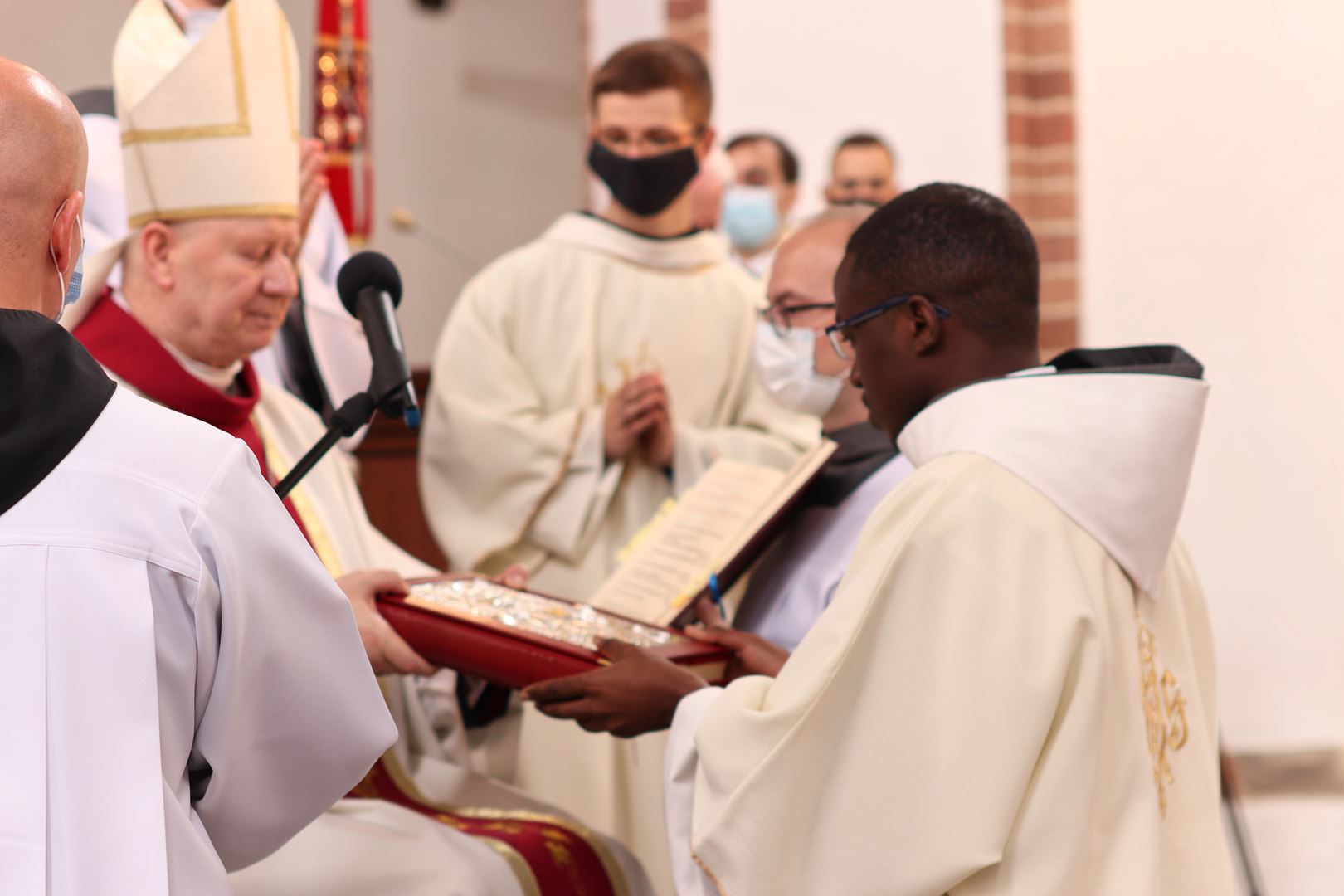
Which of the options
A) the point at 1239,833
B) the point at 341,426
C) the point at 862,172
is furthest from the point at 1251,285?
the point at 341,426

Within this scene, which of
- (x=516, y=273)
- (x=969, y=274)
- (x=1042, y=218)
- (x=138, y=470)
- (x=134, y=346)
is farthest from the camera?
(x=1042, y=218)

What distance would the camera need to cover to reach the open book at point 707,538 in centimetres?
290

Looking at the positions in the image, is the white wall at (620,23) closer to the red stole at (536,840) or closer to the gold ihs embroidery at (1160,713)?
the red stole at (536,840)

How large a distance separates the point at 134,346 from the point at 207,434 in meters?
1.35

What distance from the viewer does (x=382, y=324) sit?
7.89 ft

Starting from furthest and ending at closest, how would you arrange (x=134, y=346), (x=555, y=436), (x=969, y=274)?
1. (x=555, y=436)
2. (x=134, y=346)
3. (x=969, y=274)

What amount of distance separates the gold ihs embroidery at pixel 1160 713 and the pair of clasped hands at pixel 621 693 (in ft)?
2.28

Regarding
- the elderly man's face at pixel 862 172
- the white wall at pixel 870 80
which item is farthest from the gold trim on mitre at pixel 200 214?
the white wall at pixel 870 80

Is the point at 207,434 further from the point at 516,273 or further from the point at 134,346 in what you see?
the point at 516,273

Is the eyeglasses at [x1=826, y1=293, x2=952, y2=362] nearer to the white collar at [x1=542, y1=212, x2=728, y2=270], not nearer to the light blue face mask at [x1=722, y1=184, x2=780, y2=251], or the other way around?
the white collar at [x1=542, y1=212, x2=728, y2=270]

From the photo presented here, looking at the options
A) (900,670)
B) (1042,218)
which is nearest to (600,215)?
(900,670)

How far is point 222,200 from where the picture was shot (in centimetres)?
307

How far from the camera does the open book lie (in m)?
2.90

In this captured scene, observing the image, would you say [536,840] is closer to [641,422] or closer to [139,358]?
[139,358]
